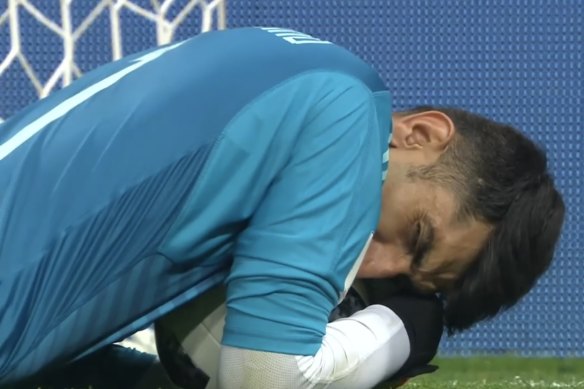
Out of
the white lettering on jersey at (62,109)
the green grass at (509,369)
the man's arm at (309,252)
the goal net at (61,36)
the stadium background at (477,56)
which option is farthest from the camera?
the stadium background at (477,56)

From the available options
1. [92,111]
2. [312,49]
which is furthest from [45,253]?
[312,49]

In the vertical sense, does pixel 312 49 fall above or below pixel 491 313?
above

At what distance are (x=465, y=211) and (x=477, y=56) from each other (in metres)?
3.15

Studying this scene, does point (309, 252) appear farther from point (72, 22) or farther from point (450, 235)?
point (72, 22)

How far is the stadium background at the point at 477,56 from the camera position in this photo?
473cm

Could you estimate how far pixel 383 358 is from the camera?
1707 millimetres

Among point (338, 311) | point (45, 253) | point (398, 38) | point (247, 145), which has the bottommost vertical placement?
point (398, 38)

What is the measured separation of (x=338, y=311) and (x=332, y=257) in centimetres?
32

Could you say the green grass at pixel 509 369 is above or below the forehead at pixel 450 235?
below

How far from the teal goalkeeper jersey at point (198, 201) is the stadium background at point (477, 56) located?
10.1 feet

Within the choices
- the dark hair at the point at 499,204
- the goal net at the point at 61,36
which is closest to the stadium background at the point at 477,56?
the goal net at the point at 61,36

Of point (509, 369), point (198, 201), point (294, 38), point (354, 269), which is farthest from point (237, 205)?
point (509, 369)

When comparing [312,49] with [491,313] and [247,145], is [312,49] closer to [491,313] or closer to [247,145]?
[247,145]

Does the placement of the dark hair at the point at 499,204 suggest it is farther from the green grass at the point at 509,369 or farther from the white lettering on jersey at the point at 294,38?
the green grass at the point at 509,369
